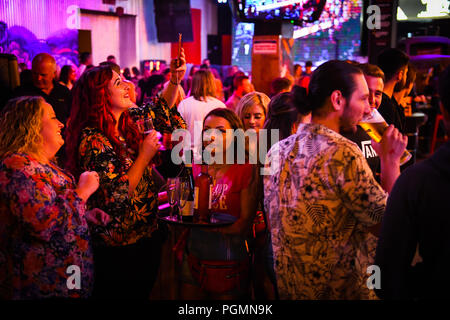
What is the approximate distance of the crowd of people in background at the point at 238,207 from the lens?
52.1 inches

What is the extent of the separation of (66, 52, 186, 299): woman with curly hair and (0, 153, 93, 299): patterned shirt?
0.18m

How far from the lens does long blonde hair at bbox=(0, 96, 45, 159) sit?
1.85m

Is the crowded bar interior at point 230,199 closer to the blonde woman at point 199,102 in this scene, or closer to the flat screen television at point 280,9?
the blonde woman at point 199,102

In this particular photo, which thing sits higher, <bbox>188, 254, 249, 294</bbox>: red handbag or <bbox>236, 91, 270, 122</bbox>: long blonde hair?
<bbox>236, 91, 270, 122</bbox>: long blonde hair

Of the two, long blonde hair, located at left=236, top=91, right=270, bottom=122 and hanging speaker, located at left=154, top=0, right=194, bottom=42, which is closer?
long blonde hair, located at left=236, top=91, right=270, bottom=122

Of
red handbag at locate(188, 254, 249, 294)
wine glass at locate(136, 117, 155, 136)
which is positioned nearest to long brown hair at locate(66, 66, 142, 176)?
wine glass at locate(136, 117, 155, 136)

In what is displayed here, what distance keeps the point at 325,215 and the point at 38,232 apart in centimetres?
108

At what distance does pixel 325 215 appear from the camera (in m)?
1.68

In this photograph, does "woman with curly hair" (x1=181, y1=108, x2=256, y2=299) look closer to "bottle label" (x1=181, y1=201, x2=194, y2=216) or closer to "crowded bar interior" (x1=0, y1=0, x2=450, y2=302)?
"crowded bar interior" (x1=0, y1=0, x2=450, y2=302)

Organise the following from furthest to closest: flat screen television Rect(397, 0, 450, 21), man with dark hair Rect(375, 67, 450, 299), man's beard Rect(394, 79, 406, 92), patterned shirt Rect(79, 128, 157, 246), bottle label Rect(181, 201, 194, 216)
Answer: flat screen television Rect(397, 0, 450, 21), man's beard Rect(394, 79, 406, 92), bottle label Rect(181, 201, 194, 216), patterned shirt Rect(79, 128, 157, 246), man with dark hair Rect(375, 67, 450, 299)

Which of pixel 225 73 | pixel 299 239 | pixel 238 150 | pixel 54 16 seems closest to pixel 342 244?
pixel 299 239

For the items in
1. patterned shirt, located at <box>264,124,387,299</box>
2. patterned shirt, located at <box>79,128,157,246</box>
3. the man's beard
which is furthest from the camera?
the man's beard

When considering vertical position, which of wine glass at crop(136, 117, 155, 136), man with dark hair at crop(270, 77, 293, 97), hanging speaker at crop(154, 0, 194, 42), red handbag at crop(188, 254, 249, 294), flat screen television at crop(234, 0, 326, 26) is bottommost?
red handbag at crop(188, 254, 249, 294)
